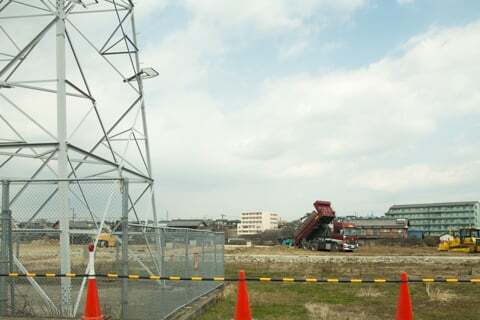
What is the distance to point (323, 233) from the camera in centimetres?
4853

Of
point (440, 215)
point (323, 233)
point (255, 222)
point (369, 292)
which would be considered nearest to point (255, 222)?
point (255, 222)

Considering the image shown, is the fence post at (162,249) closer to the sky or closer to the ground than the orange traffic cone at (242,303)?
closer to the sky

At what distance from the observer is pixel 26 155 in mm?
11422

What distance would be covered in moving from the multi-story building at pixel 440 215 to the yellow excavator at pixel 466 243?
8503 cm

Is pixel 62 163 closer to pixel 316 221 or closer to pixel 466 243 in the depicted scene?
pixel 316 221

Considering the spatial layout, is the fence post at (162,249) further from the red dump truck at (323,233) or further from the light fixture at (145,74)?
the red dump truck at (323,233)

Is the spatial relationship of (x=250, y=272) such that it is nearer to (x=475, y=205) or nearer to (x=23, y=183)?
(x=23, y=183)

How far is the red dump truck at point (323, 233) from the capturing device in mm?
44125

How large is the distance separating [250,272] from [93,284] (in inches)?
731

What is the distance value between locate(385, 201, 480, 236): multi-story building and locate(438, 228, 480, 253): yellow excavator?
85.0 meters

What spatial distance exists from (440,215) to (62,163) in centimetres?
14763

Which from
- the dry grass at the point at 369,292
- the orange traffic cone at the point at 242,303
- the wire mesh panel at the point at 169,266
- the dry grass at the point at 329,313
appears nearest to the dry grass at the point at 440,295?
the dry grass at the point at 369,292

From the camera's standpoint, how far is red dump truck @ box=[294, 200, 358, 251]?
4412cm

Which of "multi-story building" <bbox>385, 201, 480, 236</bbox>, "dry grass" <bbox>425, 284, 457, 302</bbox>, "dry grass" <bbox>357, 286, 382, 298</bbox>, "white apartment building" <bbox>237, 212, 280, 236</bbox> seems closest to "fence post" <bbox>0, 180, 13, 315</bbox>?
"dry grass" <bbox>357, 286, 382, 298</bbox>
